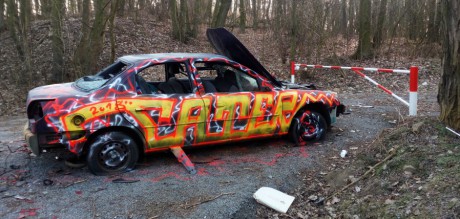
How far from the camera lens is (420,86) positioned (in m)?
12.9

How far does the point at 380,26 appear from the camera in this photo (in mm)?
16062

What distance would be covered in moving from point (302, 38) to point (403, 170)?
9.71 m

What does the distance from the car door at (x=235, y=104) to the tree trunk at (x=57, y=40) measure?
8103mm

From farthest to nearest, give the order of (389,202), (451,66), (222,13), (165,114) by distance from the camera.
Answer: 1. (222,13)
2. (165,114)
3. (451,66)
4. (389,202)

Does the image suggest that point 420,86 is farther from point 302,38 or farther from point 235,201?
point 235,201

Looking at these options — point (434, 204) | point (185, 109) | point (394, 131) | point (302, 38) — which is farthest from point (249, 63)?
point (302, 38)

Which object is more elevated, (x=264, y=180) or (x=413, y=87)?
(x=413, y=87)

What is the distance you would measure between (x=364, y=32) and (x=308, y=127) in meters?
10.6

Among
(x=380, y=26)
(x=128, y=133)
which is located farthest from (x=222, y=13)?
(x=128, y=133)

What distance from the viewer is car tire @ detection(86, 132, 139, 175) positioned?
17.2 feet

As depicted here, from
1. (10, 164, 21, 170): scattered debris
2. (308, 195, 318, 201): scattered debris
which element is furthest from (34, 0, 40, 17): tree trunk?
(308, 195, 318, 201): scattered debris

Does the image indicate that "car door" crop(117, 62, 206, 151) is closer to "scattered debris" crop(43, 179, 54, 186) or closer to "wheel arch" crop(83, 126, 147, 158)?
"wheel arch" crop(83, 126, 147, 158)

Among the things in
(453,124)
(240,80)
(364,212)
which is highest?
(240,80)

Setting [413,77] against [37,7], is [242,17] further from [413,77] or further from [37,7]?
[413,77]
